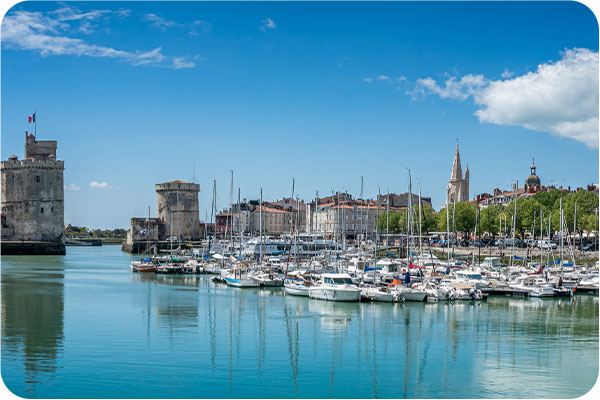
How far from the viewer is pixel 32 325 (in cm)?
2061

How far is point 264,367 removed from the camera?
50.3 ft

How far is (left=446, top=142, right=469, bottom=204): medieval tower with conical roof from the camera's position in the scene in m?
96.4

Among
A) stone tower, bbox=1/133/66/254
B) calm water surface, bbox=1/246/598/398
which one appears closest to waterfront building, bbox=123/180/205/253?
stone tower, bbox=1/133/66/254

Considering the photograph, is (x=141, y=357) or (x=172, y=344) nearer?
(x=141, y=357)

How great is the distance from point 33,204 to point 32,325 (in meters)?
43.8

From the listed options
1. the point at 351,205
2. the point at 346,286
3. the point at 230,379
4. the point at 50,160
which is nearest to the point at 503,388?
the point at 230,379

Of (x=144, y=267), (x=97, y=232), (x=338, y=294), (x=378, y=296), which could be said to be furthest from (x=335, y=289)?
(x=97, y=232)

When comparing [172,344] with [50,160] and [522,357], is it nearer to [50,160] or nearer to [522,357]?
Result: [522,357]

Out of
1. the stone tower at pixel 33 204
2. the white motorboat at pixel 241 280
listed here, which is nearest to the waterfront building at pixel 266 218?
the stone tower at pixel 33 204

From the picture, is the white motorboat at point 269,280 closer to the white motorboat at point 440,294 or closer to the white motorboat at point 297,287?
the white motorboat at point 297,287

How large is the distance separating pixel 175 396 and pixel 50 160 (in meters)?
53.5

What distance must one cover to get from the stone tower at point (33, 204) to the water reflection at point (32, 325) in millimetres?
25558

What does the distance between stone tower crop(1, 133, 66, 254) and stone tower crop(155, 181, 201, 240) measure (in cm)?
1542

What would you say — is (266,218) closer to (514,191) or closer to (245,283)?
(514,191)
